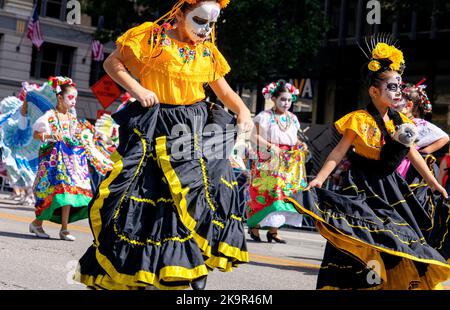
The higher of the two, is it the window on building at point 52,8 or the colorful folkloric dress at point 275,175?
the window on building at point 52,8

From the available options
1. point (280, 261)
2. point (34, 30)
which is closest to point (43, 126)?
point (280, 261)

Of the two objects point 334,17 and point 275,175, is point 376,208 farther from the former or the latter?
point 334,17

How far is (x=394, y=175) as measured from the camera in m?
5.98

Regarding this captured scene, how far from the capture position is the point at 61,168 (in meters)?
9.63

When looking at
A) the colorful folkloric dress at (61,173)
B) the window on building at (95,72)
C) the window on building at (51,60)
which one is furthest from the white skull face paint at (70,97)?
the window on building at (95,72)

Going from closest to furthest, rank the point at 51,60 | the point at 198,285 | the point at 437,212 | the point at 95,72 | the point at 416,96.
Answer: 1. the point at 198,285
2. the point at 437,212
3. the point at 416,96
4. the point at 51,60
5. the point at 95,72

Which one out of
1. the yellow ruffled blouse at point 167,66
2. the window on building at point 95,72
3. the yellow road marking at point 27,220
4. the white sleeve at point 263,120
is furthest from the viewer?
the window on building at point 95,72

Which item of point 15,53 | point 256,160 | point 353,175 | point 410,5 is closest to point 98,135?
point 256,160

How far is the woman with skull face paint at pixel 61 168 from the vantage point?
9469 mm

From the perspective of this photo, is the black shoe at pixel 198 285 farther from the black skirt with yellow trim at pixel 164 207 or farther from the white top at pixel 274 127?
the white top at pixel 274 127

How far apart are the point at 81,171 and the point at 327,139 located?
14.7 metres

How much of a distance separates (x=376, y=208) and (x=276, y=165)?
5.67 metres

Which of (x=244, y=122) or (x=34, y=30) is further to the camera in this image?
(x=34, y=30)
